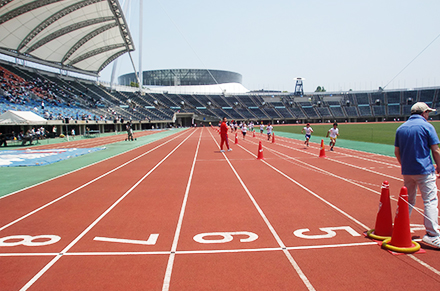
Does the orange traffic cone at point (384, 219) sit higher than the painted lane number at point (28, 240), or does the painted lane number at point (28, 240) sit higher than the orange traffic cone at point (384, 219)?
the orange traffic cone at point (384, 219)

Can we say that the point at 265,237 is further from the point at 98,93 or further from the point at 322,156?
the point at 98,93

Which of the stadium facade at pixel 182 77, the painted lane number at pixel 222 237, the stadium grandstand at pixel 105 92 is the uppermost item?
the stadium facade at pixel 182 77

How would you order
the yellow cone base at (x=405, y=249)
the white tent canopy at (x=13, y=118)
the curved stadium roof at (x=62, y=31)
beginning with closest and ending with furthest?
1. the yellow cone base at (x=405, y=249)
2. the white tent canopy at (x=13, y=118)
3. the curved stadium roof at (x=62, y=31)

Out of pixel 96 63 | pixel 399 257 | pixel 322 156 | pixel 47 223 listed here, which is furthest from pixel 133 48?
pixel 399 257

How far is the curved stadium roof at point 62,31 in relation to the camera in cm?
3191

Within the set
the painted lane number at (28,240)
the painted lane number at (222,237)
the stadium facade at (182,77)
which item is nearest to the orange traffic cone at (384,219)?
the painted lane number at (222,237)

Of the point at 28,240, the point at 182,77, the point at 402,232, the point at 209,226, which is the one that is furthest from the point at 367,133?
the point at 182,77

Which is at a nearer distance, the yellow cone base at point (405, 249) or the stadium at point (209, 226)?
the stadium at point (209, 226)

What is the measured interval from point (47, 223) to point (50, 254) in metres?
1.63

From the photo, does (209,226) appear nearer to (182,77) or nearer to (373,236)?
(373,236)

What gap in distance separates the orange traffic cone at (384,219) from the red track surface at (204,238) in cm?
22

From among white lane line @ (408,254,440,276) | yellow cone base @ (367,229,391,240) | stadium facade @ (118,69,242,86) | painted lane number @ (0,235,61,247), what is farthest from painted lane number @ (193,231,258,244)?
stadium facade @ (118,69,242,86)

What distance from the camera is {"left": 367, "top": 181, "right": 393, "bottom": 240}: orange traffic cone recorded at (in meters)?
4.67

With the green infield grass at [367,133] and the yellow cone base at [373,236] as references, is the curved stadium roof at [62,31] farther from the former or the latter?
the yellow cone base at [373,236]
